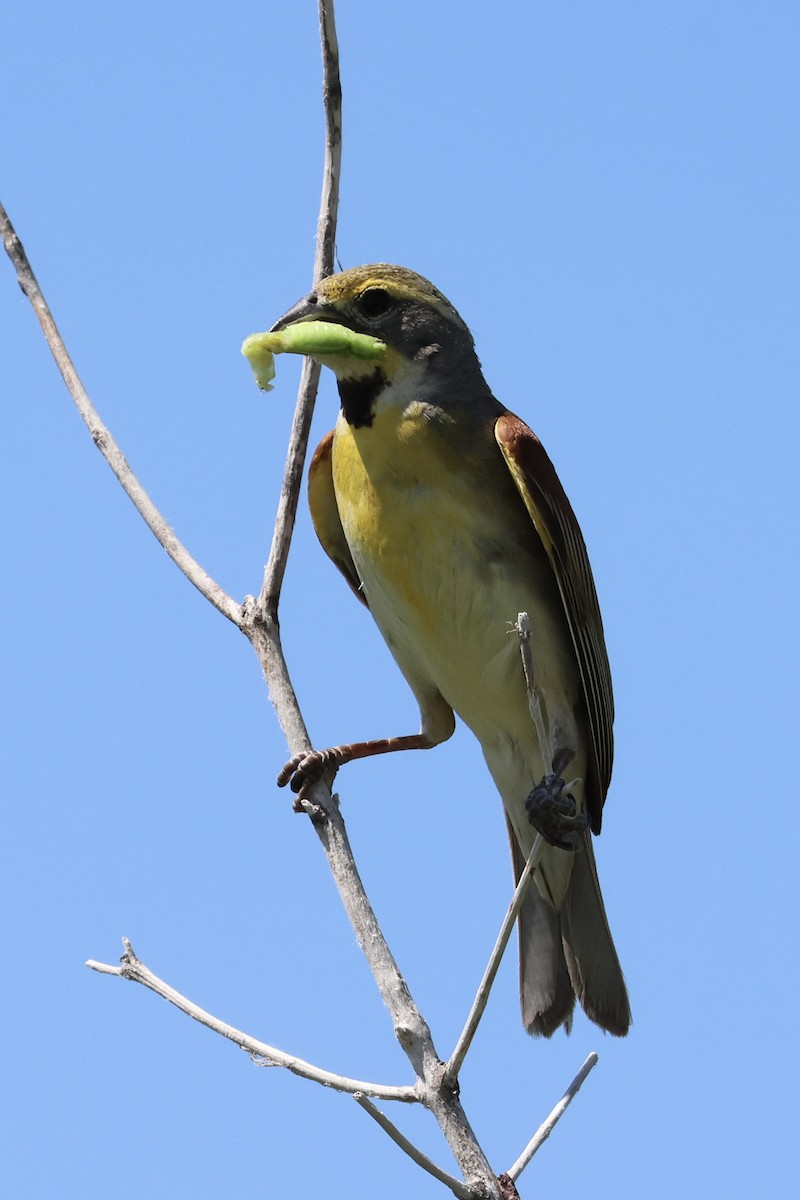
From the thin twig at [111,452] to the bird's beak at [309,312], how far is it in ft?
2.50

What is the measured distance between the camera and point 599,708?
584 cm

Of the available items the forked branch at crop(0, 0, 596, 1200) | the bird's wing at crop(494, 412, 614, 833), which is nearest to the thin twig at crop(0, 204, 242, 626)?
the forked branch at crop(0, 0, 596, 1200)

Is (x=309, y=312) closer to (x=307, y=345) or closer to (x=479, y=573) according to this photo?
(x=307, y=345)

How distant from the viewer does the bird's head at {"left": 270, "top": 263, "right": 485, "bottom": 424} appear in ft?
17.6

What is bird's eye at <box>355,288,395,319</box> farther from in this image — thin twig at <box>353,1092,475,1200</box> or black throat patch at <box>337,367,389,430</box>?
thin twig at <box>353,1092,475,1200</box>

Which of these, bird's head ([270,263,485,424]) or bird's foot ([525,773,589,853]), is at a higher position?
bird's head ([270,263,485,424])

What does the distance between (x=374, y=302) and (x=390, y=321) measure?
0.10 m

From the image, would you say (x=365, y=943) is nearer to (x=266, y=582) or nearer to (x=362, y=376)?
(x=266, y=582)

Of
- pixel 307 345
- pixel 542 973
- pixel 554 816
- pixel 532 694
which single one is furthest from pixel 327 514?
pixel 532 694

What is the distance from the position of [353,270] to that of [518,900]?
2.82 meters

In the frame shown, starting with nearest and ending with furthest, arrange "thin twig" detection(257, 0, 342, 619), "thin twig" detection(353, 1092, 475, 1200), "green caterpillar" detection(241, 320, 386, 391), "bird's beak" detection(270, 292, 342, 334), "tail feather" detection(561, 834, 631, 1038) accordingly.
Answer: "thin twig" detection(353, 1092, 475, 1200), "thin twig" detection(257, 0, 342, 619), "green caterpillar" detection(241, 320, 386, 391), "bird's beak" detection(270, 292, 342, 334), "tail feather" detection(561, 834, 631, 1038)

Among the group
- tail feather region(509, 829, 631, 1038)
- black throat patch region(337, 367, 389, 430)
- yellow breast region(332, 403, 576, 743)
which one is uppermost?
black throat patch region(337, 367, 389, 430)

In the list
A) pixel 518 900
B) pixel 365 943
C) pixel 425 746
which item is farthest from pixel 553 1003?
pixel 518 900

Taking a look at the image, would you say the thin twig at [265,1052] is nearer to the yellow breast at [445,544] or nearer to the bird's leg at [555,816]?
the bird's leg at [555,816]
